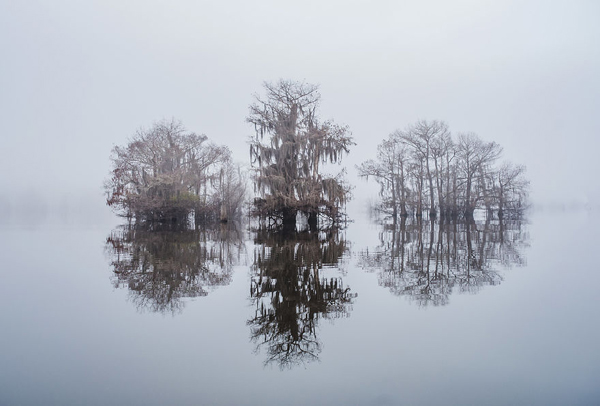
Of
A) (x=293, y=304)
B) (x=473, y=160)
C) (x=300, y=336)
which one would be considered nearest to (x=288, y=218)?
(x=293, y=304)

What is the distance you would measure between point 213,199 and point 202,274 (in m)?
29.9

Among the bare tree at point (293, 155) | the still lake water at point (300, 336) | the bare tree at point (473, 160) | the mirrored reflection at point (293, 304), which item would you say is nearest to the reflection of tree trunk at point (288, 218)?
the bare tree at point (293, 155)

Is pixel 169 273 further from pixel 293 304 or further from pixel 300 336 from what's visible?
Result: pixel 300 336

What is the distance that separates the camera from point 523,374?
11.1ft

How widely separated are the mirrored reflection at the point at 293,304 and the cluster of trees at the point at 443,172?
37.8 meters

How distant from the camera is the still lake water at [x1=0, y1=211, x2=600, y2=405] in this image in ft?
10.3

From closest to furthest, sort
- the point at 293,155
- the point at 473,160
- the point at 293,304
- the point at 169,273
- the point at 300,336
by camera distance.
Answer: the point at 300,336, the point at 293,304, the point at 169,273, the point at 293,155, the point at 473,160

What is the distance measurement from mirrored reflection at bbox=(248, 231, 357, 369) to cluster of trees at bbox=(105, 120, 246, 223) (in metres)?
23.7

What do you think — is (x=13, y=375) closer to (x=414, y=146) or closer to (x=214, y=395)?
(x=214, y=395)

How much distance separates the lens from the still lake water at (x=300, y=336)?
3.15m

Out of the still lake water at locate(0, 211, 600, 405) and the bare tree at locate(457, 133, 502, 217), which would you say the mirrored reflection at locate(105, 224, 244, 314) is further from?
the bare tree at locate(457, 133, 502, 217)

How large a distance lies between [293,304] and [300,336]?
120 cm

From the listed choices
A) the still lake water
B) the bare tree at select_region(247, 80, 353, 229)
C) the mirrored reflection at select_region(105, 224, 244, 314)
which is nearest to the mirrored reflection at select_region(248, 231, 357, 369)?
the still lake water

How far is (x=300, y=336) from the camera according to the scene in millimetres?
4301
